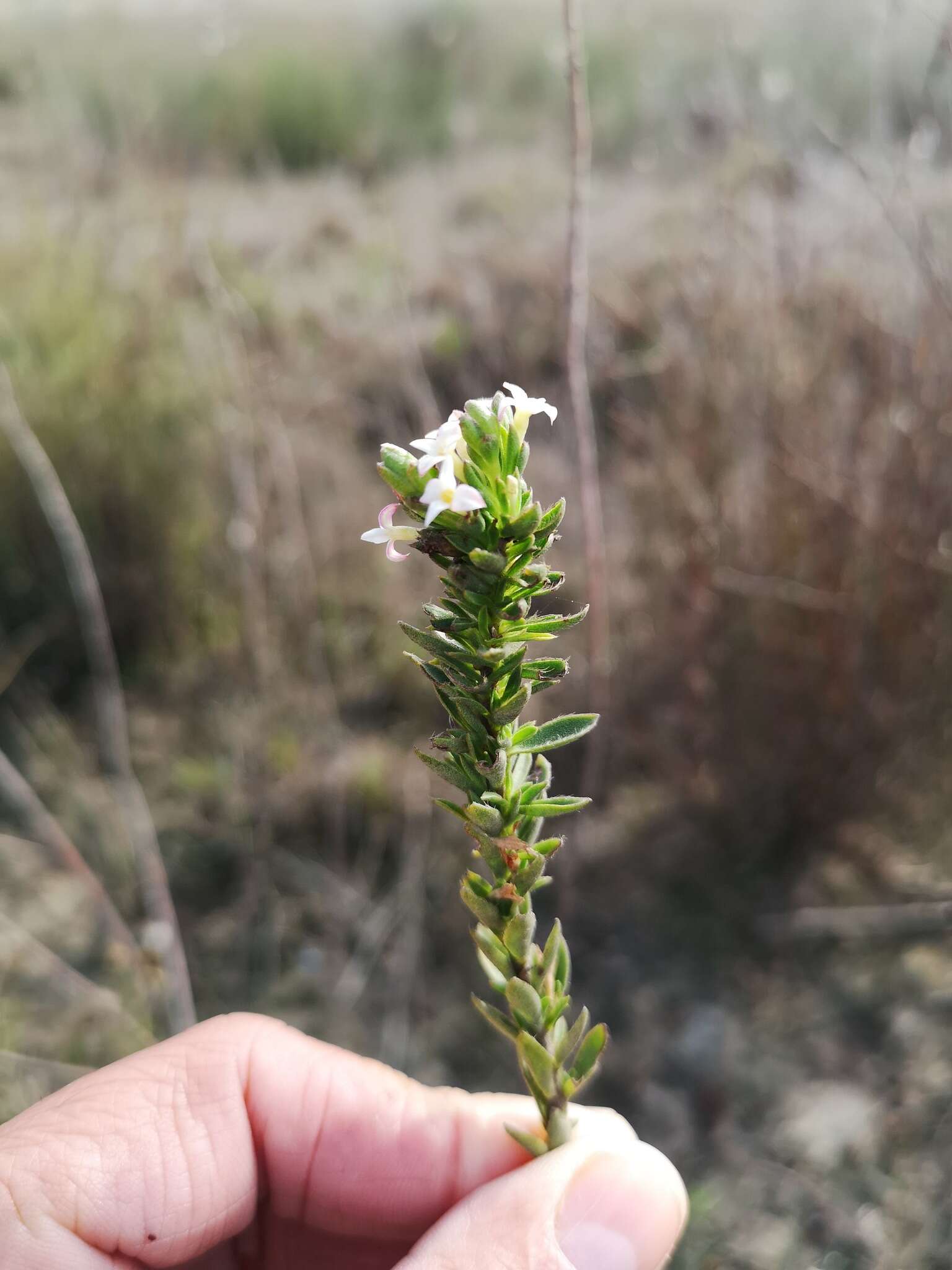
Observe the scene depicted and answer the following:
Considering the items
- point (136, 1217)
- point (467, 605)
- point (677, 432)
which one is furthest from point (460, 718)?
point (677, 432)

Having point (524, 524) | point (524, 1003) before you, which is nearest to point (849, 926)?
point (524, 1003)

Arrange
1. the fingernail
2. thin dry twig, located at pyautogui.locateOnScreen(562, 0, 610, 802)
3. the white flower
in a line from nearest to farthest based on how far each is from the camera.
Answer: the white flower
the fingernail
thin dry twig, located at pyautogui.locateOnScreen(562, 0, 610, 802)

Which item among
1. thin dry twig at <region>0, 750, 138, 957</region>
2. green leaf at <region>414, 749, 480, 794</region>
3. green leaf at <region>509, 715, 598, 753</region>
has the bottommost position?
thin dry twig at <region>0, 750, 138, 957</region>

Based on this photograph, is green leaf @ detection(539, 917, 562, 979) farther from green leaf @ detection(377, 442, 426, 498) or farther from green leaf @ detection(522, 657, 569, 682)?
green leaf @ detection(377, 442, 426, 498)

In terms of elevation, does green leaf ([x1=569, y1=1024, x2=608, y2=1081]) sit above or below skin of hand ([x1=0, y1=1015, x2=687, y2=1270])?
above

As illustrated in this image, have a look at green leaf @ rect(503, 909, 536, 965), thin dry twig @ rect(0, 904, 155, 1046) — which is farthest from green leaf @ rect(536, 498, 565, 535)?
thin dry twig @ rect(0, 904, 155, 1046)

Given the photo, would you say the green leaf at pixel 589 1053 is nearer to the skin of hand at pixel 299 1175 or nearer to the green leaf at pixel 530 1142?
the green leaf at pixel 530 1142

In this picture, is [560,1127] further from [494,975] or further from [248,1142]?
[248,1142]
